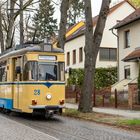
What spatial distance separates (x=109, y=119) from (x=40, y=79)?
11.7ft

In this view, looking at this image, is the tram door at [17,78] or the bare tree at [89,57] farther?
the bare tree at [89,57]

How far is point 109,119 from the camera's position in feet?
71.8

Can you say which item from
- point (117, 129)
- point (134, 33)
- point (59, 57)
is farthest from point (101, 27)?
point (134, 33)

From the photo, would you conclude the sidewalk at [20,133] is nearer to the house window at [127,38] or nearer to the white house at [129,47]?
the white house at [129,47]

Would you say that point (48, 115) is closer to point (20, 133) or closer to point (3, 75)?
point (3, 75)

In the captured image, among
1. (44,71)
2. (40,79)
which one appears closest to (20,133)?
(40,79)

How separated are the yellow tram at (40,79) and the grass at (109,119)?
1.79 meters

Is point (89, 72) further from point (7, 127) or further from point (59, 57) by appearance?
point (7, 127)

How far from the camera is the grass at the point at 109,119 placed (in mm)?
19188

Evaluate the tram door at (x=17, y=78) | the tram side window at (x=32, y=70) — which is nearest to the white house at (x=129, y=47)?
the tram door at (x=17, y=78)

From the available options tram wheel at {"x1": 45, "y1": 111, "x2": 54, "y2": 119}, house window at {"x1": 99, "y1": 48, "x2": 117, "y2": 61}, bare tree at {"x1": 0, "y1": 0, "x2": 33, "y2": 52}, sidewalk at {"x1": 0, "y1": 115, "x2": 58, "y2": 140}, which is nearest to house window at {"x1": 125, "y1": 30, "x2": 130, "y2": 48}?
bare tree at {"x1": 0, "y1": 0, "x2": 33, "y2": 52}

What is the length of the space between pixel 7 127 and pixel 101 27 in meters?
9.57

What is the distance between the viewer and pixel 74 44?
58906 mm

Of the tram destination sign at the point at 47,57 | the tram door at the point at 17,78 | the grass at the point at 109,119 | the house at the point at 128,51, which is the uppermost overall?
the house at the point at 128,51
